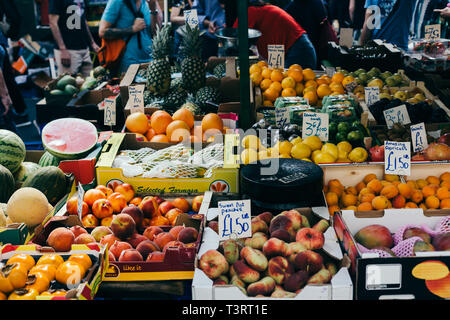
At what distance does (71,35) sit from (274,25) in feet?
10.1

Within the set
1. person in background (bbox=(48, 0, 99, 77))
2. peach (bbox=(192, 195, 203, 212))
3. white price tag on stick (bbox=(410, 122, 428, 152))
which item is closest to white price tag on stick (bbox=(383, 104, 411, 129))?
white price tag on stick (bbox=(410, 122, 428, 152))

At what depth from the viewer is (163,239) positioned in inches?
85.1

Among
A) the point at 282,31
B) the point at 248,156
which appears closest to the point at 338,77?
the point at 282,31

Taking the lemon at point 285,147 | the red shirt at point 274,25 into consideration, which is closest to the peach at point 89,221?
the lemon at point 285,147

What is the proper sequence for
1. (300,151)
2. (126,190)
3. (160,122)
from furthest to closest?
1. (160,122)
2. (300,151)
3. (126,190)

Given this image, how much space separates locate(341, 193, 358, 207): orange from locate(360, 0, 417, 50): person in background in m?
3.86

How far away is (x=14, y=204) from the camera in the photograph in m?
2.35

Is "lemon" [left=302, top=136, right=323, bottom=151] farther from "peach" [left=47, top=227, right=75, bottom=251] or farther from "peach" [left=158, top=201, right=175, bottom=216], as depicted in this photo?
"peach" [left=47, top=227, right=75, bottom=251]

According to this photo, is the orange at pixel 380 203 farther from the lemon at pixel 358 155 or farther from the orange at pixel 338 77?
the orange at pixel 338 77

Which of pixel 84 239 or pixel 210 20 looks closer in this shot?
pixel 84 239

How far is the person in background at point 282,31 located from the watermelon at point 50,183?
325cm

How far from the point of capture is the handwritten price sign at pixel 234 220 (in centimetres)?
201

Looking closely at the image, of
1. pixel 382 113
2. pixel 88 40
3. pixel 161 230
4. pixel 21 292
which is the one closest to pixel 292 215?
pixel 161 230

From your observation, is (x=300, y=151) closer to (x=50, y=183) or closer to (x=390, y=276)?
(x=390, y=276)
